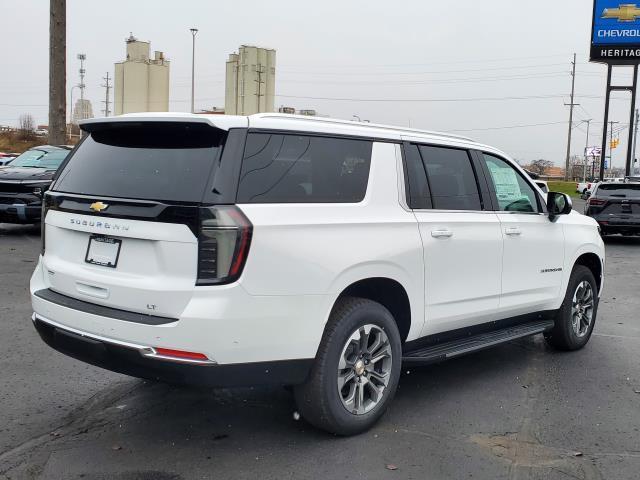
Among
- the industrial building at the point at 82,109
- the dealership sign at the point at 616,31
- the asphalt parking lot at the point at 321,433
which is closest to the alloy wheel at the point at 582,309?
the asphalt parking lot at the point at 321,433

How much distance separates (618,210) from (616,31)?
20.1 metres

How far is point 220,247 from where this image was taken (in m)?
3.31

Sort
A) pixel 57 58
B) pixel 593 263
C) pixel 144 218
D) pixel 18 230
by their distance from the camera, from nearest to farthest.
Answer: pixel 144 218, pixel 593 263, pixel 18 230, pixel 57 58

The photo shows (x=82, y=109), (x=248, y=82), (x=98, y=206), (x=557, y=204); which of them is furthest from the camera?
(x=82, y=109)

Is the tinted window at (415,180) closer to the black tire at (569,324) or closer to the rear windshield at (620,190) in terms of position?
the black tire at (569,324)

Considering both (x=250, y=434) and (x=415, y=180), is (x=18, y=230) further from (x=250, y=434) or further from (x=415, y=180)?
(x=415, y=180)

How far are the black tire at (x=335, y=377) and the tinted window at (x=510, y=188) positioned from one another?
5.81 ft

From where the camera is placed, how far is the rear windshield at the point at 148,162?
3482 mm

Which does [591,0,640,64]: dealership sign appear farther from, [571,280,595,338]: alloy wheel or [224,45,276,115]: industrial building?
[571,280,595,338]: alloy wheel

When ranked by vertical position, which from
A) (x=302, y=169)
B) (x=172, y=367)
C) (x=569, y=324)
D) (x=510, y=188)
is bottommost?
(x=569, y=324)

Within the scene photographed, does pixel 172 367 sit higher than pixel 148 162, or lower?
lower

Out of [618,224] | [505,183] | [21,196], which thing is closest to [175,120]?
[505,183]

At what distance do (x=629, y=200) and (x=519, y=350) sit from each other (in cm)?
1092

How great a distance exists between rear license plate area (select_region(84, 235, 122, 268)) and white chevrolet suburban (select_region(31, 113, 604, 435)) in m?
0.01
